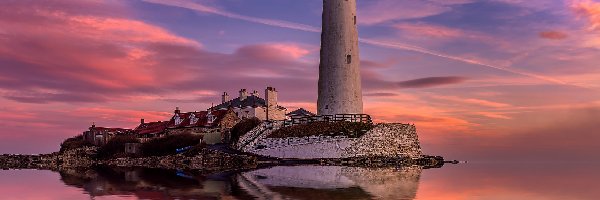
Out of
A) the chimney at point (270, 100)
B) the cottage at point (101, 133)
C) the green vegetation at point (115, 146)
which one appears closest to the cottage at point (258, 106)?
the chimney at point (270, 100)

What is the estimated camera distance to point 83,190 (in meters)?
29.4

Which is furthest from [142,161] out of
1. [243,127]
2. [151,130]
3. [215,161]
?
[215,161]

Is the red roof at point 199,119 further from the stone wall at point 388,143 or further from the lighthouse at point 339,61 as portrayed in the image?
the stone wall at point 388,143

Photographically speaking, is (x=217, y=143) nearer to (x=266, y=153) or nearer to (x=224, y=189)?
(x=266, y=153)

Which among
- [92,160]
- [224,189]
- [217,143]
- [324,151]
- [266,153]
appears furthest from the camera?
[92,160]

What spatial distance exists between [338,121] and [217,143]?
2170 cm

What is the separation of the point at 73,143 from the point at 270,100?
101ft

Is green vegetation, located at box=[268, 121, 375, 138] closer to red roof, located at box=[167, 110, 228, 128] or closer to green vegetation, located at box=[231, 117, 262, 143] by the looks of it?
green vegetation, located at box=[231, 117, 262, 143]

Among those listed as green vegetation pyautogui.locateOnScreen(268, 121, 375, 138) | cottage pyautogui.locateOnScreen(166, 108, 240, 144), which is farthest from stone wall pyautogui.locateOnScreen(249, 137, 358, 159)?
cottage pyautogui.locateOnScreen(166, 108, 240, 144)

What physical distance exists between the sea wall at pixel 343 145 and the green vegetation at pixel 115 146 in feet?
77.2

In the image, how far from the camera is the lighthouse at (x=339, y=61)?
6481 centimetres

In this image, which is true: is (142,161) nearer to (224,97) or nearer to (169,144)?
(169,144)

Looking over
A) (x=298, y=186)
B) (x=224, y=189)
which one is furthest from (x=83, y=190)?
(x=298, y=186)

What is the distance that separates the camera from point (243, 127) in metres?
72.4
